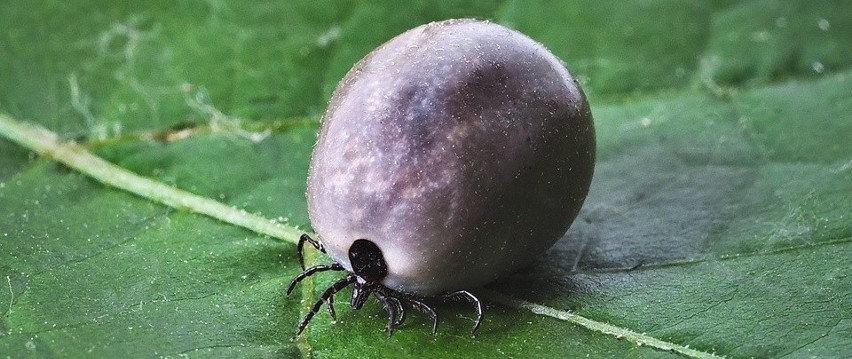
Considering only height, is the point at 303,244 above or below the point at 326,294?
above

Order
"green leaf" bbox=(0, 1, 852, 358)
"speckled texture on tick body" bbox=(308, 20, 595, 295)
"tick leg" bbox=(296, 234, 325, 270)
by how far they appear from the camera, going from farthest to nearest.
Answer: "tick leg" bbox=(296, 234, 325, 270) < "green leaf" bbox=(0, 1, 852, 358) < "speckled texture on tick body" bbox=(308, 20, 595, 295)

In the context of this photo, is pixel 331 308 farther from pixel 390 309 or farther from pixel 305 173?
pixel 305 173

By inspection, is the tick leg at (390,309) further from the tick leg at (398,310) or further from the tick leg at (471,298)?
the tick leg at (471,298)

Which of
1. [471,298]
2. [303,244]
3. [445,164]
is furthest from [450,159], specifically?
[303,244]

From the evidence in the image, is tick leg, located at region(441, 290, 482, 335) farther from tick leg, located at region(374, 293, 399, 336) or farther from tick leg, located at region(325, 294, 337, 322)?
tick leg, located at region(325, 294, 337, 322)

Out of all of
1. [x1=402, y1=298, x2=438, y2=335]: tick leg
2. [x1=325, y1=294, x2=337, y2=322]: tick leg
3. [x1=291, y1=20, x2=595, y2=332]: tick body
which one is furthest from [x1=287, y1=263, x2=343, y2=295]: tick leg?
[x1=402, y1=298, x2=438, y2=335]: tick leg

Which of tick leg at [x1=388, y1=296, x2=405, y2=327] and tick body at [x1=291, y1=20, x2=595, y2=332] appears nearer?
tick body at [x1=291, y1=20, x2=595, y2=332]

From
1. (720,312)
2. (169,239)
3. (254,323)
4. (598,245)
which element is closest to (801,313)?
(720,312)

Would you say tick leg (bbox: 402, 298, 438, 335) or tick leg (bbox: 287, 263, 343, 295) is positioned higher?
tick leg (bbox: 287, 263, 343, 295)
